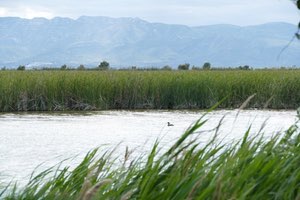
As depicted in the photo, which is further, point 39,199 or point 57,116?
point 57,116

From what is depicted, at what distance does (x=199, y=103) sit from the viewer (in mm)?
16375

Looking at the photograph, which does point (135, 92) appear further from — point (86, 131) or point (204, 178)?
point (204, 178)

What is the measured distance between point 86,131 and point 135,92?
395 cm

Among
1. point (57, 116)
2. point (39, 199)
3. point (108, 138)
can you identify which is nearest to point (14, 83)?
point (57, 116)

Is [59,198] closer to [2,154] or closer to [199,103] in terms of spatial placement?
[2,154]

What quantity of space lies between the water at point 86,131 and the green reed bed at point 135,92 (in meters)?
0.75

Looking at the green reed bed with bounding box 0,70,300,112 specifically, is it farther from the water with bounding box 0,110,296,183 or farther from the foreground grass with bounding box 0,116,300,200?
the foreground grass with bounding box 0,116,300,200

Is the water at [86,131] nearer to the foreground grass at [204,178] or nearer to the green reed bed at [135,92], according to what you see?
the green reed bed at [135,92]

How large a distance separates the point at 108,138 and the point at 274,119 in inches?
136

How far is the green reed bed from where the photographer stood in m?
15.8

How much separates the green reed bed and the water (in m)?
0.75

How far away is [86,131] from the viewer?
12.6 m

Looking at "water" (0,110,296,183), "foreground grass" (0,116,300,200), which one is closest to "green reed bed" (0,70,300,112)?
"water" (0,110,296,183)

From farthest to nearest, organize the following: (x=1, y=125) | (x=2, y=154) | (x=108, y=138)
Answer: (x=1, y=125) < (x=108, y=138) < (x=2, y=154)
